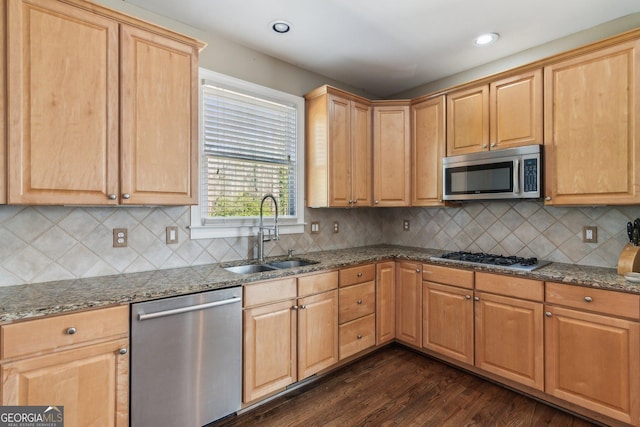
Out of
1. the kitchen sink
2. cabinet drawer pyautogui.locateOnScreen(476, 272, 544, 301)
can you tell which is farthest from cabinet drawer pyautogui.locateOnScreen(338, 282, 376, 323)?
cabinet drawer pyautogui.locateOnScreen(476, 272, 544, 301)

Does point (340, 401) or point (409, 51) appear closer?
point (340, 401)

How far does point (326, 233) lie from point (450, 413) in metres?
1.83

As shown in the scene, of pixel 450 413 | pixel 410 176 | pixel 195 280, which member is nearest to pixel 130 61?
pixel 195 280

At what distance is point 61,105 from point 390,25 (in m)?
2.18

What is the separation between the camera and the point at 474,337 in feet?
8.41

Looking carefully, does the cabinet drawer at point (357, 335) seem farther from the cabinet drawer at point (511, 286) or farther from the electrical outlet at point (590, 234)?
the electrical outlet at point (590, 234)

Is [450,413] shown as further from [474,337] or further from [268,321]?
[268,321]

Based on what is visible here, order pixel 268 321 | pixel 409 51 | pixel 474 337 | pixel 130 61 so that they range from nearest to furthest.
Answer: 1. pixel 130 61
2. pixel 268 321
3. pixel 474 337
4. pixel 409 51

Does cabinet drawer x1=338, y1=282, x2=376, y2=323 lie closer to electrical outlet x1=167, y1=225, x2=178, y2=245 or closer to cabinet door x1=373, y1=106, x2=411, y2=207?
cabinet door x1=373, y1=106, x2=411, y2=207

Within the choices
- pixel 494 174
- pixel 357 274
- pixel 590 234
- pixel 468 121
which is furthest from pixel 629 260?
pixel 357 274

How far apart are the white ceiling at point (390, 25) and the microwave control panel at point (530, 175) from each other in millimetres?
1033

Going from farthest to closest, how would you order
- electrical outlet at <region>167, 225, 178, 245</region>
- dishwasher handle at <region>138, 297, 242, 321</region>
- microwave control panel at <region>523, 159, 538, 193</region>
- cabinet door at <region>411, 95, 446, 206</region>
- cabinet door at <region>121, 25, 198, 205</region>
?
Answer: cabinet door at <region>411, 95, 446, 206</region> → microwave control panel at <region>523, 159, 538, 193</region> → electrical outlet at <region>167, 225, 178, 245</region> → cabinet door at <region>121, 25, 198, 205</region> → dishwasher handle at <region>138, 297, 242, 321</region>

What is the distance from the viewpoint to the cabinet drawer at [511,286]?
2.22 metres

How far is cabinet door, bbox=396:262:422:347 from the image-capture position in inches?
116
